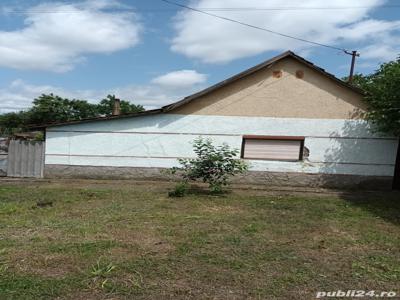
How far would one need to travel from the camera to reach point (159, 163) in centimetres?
1283

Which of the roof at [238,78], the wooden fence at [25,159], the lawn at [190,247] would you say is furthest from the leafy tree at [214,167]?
the wooden fence at [25,159]

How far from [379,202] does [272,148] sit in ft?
12.4

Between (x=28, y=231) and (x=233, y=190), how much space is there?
6588mm

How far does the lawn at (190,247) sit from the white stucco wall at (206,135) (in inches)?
129

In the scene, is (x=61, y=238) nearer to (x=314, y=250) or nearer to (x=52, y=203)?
(x=52, y=203)

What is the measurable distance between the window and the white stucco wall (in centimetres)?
20

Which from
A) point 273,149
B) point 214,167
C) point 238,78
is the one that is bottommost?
point 214,167

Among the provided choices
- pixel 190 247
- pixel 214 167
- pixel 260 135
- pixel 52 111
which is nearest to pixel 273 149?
pixel 260 135

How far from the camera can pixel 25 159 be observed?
42.5 ft

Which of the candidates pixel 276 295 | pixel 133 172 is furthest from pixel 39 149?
pixel 276 295

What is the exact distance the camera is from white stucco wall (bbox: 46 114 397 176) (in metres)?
12.6

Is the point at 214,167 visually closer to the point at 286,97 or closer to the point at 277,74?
the point at 286,97

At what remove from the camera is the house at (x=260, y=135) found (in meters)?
12.5

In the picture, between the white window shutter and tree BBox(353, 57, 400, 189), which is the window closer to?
the white window shutter
